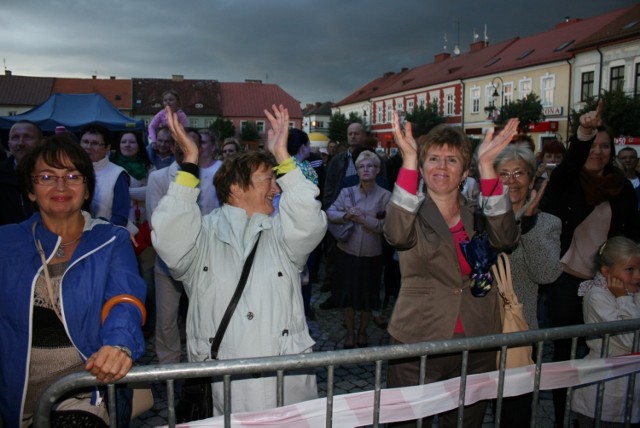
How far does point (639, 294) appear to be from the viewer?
3.13 metres

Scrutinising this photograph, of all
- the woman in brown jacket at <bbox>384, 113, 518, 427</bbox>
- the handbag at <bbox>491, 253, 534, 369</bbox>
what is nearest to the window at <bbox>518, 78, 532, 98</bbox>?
the handbag at <bbox>491, 253, 534, 369</bbox>

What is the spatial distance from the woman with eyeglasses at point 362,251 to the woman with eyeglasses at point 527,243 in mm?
2120

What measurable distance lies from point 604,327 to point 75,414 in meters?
2.42

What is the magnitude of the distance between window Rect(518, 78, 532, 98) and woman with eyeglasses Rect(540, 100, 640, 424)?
128 feet

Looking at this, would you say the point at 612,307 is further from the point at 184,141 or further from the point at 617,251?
the point at 184,141

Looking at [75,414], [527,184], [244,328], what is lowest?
[75,414]

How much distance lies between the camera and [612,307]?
3.08 meters

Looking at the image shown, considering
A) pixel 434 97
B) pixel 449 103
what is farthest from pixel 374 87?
pixel 449 103

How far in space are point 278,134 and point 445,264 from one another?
1.15 meters

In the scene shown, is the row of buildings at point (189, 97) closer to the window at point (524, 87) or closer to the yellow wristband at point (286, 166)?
the window at point (524, 87)

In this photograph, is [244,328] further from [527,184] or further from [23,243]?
[527,184]

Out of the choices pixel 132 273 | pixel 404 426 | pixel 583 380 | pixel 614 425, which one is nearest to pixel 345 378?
pixel 404 426

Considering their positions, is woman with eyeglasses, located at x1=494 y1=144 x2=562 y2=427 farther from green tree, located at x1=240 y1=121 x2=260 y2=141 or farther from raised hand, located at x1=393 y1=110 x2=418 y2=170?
green tree, located at x1=240 y1=121 x2=260 y2=141

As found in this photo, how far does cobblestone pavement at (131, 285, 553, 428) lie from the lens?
3785mm
